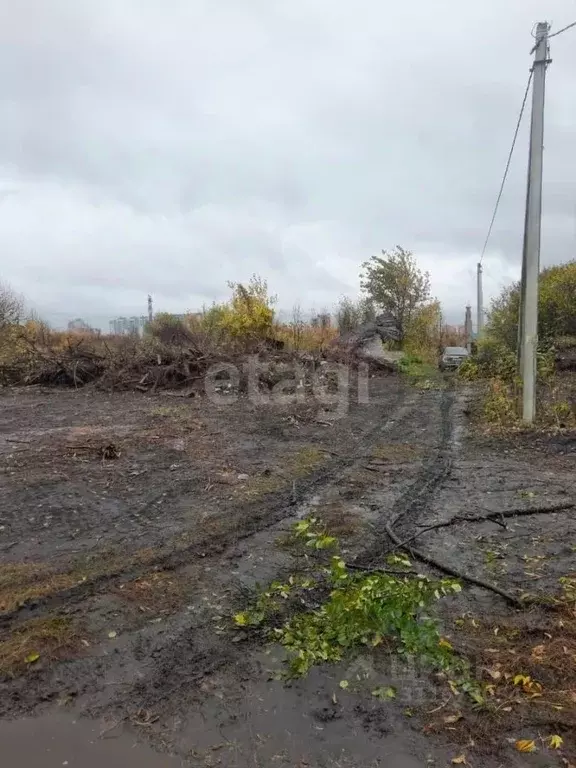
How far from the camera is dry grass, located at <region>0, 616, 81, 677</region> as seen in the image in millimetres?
2895

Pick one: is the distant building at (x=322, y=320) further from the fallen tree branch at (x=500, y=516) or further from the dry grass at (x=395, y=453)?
the fallen tree branch at (x=500, y=516)

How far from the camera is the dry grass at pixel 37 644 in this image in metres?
2.89

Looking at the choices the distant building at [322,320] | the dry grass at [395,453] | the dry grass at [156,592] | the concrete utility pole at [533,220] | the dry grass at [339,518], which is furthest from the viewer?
the distant building at [322,320]

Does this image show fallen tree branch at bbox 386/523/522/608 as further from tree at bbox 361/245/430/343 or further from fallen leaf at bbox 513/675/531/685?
tree at bbox 361/245/430/343

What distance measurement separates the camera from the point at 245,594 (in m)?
3.68

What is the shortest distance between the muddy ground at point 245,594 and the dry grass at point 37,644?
0.01 metres

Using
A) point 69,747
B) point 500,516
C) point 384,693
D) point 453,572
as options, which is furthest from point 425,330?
point 69,747

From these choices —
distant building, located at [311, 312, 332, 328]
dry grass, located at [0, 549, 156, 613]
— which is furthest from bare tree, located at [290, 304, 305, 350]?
dry grass, located at [0, 549, 156, 613]

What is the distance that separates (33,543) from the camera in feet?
14.8

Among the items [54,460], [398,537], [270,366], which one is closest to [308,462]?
[398,537]

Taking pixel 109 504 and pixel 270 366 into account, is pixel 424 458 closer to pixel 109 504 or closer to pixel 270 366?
pixel 109 504

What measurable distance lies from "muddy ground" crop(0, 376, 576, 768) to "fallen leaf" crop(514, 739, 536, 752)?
0.07 feet

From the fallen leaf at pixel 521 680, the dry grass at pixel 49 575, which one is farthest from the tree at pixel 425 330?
the fallen leaf at pixel 521 680

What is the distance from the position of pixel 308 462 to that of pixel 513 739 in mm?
5125
